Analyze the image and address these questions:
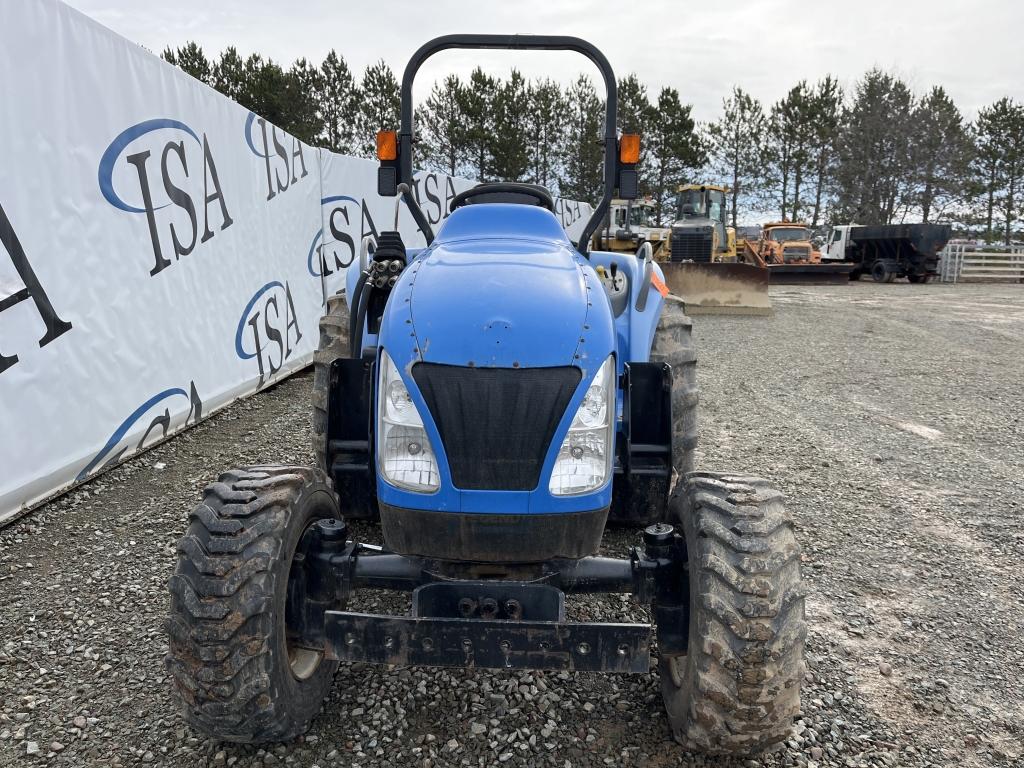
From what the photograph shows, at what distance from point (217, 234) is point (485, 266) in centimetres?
426

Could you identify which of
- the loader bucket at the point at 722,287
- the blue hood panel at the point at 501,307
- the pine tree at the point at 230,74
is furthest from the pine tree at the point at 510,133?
the blue hood panel at the point at 501,307

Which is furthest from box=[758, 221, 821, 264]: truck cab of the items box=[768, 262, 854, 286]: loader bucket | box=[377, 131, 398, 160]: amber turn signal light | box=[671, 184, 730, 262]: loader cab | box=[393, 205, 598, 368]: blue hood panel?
box=[393, 205, 598, 368]: blue hood panel

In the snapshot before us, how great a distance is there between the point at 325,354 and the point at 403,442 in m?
1.88

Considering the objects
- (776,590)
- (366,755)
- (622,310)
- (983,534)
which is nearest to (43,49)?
A: (622,310)

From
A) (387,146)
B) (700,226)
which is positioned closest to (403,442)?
(387,146)

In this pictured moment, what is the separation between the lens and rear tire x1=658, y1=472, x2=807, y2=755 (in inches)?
75.0

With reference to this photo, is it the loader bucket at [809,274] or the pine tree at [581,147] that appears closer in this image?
the loader bucket at [809,274]

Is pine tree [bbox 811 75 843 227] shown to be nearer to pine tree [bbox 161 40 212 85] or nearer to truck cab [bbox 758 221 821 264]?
truck cab [bbox 758 221 821 264]

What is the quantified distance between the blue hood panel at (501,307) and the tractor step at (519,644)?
686 millimetres

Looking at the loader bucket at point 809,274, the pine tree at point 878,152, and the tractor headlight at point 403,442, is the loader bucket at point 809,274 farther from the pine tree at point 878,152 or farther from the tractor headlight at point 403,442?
the tractor headlight at point 403,442

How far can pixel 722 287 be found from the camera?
1360 centimetres

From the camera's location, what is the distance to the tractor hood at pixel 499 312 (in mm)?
1998

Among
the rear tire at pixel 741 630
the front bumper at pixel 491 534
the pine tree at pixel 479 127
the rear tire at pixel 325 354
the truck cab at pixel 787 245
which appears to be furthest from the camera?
the pine tree at pixel 479 127

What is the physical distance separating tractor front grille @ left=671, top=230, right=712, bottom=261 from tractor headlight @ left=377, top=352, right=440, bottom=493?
18692 millimetres
